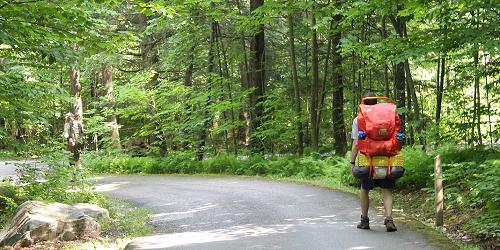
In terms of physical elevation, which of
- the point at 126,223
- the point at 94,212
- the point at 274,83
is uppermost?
the point at 274,83

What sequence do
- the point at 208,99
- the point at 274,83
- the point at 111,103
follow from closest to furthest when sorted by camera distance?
the point at 208,99, the point at 274,83, the point at 111,103

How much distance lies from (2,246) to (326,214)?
5.49 metres

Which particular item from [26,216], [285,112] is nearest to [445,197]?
[26,216]

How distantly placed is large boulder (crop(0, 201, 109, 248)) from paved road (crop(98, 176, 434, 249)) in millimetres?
983

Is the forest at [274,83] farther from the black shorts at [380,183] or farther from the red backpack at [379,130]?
the red backpack at [379,130]

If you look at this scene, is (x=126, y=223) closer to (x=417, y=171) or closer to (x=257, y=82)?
(x=417, y=171)

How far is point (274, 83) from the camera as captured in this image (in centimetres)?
2525

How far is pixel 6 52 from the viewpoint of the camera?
373 inches

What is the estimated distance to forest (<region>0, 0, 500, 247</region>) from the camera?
8.15 meters

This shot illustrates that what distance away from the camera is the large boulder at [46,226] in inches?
291

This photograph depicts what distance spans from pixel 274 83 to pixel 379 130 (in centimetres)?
1844

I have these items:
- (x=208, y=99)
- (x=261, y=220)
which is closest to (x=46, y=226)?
(x=261, y=220)

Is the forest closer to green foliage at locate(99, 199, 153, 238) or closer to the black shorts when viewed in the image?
the black shorts

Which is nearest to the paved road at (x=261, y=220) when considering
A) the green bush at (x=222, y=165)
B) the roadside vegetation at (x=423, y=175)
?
A: the roadside vegetation at (x=423, y=175)
